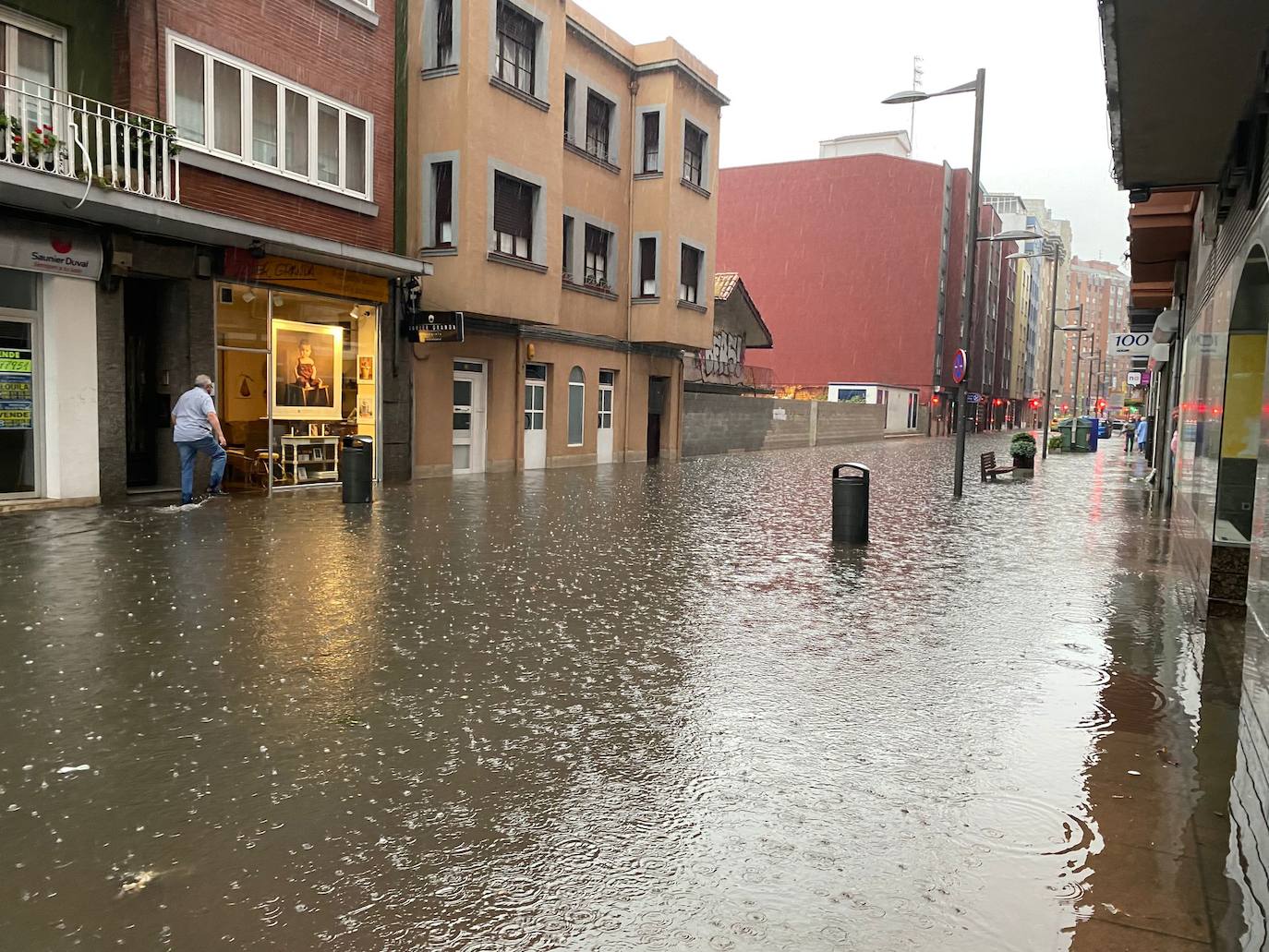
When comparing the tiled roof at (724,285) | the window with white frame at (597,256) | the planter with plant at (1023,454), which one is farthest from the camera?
the tiled roof at (724,285)

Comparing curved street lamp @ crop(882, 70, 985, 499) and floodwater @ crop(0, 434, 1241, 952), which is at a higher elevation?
curved street lamp @ crop(882, 70, 985, 499)

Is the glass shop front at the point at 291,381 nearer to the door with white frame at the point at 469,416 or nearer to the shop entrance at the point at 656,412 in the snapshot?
the door with white frame at the point at 469,416

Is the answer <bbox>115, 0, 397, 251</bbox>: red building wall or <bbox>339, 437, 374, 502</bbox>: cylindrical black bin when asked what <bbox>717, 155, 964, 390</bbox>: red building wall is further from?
<bbox>339, 437, 374, 502</bbox>: cylindrical black bin

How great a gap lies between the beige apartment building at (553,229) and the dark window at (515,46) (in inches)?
1.6

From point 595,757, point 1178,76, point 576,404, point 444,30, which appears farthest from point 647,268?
point 595,757

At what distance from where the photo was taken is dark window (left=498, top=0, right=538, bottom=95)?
20156mm

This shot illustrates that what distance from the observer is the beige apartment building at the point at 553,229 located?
1905 centimetres

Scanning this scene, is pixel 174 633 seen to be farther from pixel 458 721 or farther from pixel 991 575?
pixel 991 575

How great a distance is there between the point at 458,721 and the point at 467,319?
16468 mm

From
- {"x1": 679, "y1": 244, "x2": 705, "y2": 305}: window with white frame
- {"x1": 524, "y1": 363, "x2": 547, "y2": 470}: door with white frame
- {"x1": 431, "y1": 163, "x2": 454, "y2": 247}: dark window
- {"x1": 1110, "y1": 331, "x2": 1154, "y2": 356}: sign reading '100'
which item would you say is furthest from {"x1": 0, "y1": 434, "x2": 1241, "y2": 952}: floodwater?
{"x1": 679, "y1": 244, "x2": 705, "y2": 305}: window with white frame

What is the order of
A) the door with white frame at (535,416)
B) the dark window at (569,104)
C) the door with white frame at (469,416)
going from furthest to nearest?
the dark window at (569,104) → the door with white frame at (535,416) → the door with white frame at (469,416)

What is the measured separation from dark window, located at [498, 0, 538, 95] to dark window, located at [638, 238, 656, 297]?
21.3 ft

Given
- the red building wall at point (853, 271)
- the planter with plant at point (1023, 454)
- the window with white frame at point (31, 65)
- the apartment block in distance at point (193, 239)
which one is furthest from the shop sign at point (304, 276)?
the red building wall at point (853, 271)

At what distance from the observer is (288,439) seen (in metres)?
16.7
